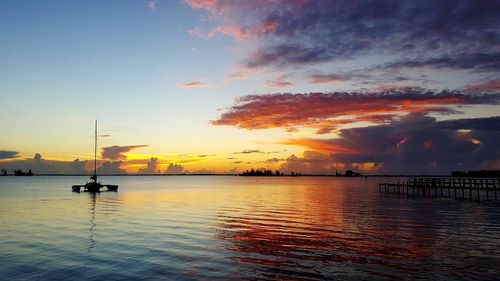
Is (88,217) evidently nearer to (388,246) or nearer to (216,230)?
(216,230)

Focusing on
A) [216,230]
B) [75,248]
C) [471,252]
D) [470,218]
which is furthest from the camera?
[470,218]

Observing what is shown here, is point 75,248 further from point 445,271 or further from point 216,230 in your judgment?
point 445,271

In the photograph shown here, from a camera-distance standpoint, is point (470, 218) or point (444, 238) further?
point (470, 218)

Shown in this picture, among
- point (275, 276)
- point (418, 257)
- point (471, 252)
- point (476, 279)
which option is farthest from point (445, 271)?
point (275, 276)

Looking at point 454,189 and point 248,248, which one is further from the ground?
point 454,189

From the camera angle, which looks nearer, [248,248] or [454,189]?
[248,248]

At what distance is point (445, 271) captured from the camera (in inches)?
772

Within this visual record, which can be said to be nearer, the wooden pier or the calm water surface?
the calm water surface

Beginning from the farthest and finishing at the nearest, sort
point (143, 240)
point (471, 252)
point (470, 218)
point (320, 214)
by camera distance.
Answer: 1. point (320, 214)
2. point (470, 218)
3. point (143, 240)
4. point (471, 252)

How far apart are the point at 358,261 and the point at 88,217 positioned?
108ft

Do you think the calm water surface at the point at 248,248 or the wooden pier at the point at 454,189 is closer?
the calm water surface at the point at 248,248

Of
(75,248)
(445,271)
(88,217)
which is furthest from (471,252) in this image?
(88,217)

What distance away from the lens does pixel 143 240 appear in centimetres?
2878

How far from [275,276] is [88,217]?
1245 inches
